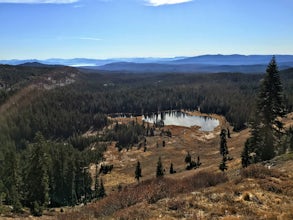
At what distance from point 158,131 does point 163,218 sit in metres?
173

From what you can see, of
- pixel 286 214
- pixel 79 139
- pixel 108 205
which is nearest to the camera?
pixel 286 214

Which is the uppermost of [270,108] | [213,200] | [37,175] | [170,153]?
[270,108]

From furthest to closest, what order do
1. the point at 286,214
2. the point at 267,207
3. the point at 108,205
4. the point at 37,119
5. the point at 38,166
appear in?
1. the point at 37,119
2. the point at 38,166
3. the point at 108,205
4. the point at 267,207
5. the point at 286,214

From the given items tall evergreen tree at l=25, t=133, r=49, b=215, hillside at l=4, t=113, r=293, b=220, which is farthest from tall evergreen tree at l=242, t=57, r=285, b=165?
tall evergreen tree at l=25, t=133, r=49, b=215

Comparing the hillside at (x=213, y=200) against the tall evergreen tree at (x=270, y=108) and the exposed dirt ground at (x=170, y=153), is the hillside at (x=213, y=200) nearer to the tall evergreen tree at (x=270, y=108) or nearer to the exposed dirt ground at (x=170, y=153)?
the tall evergreen tree at (x=270, y=108)

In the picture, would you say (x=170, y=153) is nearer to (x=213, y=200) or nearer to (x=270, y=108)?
(x=270, y=108)

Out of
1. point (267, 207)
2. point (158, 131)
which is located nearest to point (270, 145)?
point (267, 207)

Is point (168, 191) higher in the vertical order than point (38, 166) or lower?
higher

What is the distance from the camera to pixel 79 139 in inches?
6324

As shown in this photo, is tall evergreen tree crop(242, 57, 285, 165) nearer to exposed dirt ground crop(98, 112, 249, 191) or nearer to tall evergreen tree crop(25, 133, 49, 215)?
tall evergreen tree crop(25, 133, 49, 215)

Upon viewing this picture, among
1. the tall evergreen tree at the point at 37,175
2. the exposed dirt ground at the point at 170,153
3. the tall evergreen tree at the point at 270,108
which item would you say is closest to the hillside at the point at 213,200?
the tall evergreen tree at the point at 270,108

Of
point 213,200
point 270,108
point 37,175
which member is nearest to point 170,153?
point 37,175

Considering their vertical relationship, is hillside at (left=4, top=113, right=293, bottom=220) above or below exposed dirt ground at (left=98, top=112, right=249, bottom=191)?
above

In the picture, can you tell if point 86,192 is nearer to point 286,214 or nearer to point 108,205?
point 108,205
